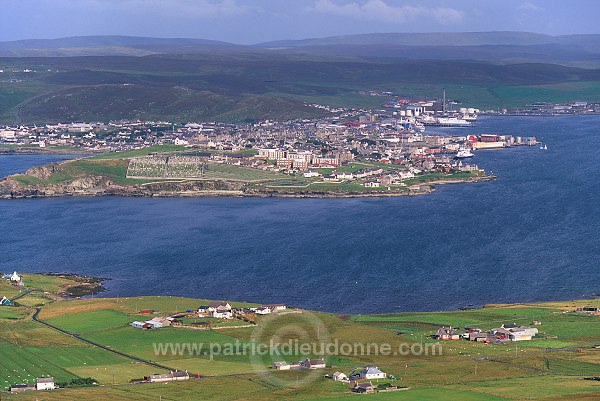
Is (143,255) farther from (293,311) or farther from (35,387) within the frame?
(35,387)

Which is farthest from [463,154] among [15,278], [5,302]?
[5,302]

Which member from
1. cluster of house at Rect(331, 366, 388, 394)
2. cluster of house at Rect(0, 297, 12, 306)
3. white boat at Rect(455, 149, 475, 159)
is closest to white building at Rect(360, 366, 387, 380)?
cluster of house at Rect(331, 366, 388, 394)

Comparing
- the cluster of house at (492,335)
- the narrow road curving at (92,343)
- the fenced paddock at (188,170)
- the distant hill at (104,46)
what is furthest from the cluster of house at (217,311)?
the distant hill at (104,46)

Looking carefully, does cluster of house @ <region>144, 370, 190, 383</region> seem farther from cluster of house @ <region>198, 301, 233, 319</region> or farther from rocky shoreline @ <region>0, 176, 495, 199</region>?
rocky shoreline @ <region>0, 176, 495, 199</region>

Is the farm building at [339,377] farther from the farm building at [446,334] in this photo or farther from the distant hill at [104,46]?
the distant hill at [104,46]

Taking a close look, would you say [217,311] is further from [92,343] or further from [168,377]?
[168,377]

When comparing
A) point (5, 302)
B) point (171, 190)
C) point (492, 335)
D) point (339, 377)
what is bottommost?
point (171, 190)

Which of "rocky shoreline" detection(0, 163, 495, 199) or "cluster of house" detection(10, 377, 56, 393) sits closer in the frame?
"cluster of house" detection(10, 377, 56, 393)
